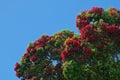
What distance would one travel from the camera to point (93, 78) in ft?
144

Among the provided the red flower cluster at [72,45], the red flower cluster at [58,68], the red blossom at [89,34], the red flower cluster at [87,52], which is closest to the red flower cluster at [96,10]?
the red blossom at [89,34]

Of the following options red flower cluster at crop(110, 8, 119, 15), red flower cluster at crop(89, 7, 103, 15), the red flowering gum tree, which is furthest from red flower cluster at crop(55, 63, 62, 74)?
red flower cluster at crop(110, 8, 119, 15)

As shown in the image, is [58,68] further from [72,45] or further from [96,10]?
[96,10]

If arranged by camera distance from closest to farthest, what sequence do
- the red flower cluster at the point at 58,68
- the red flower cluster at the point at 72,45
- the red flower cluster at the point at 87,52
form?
the red flower cluster at the point at 87,52
the red flower cluster at the point at 72,45
the red flower cluster at the point at 58,68

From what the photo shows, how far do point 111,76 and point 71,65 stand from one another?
373cm

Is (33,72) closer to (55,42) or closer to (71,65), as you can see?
(55,42)

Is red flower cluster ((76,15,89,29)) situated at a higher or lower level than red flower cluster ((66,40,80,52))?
higher

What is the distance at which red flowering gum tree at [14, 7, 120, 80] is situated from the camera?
43375 millimetres

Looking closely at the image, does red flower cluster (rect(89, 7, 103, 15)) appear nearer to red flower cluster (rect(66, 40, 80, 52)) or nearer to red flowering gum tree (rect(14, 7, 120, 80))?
red flowering gum tree (rect(14, 7, 120, 80))

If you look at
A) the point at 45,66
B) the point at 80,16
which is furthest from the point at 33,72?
the point at 80,16

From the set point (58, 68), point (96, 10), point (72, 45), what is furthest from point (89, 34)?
point (58, 68)

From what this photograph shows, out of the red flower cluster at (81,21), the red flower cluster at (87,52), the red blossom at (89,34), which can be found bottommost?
the red flower cluster at (87,52)

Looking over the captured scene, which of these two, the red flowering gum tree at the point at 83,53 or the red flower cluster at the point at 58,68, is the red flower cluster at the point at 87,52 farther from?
the red flower cluster at the point at 58,68

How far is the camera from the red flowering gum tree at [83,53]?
4338 centimetres
